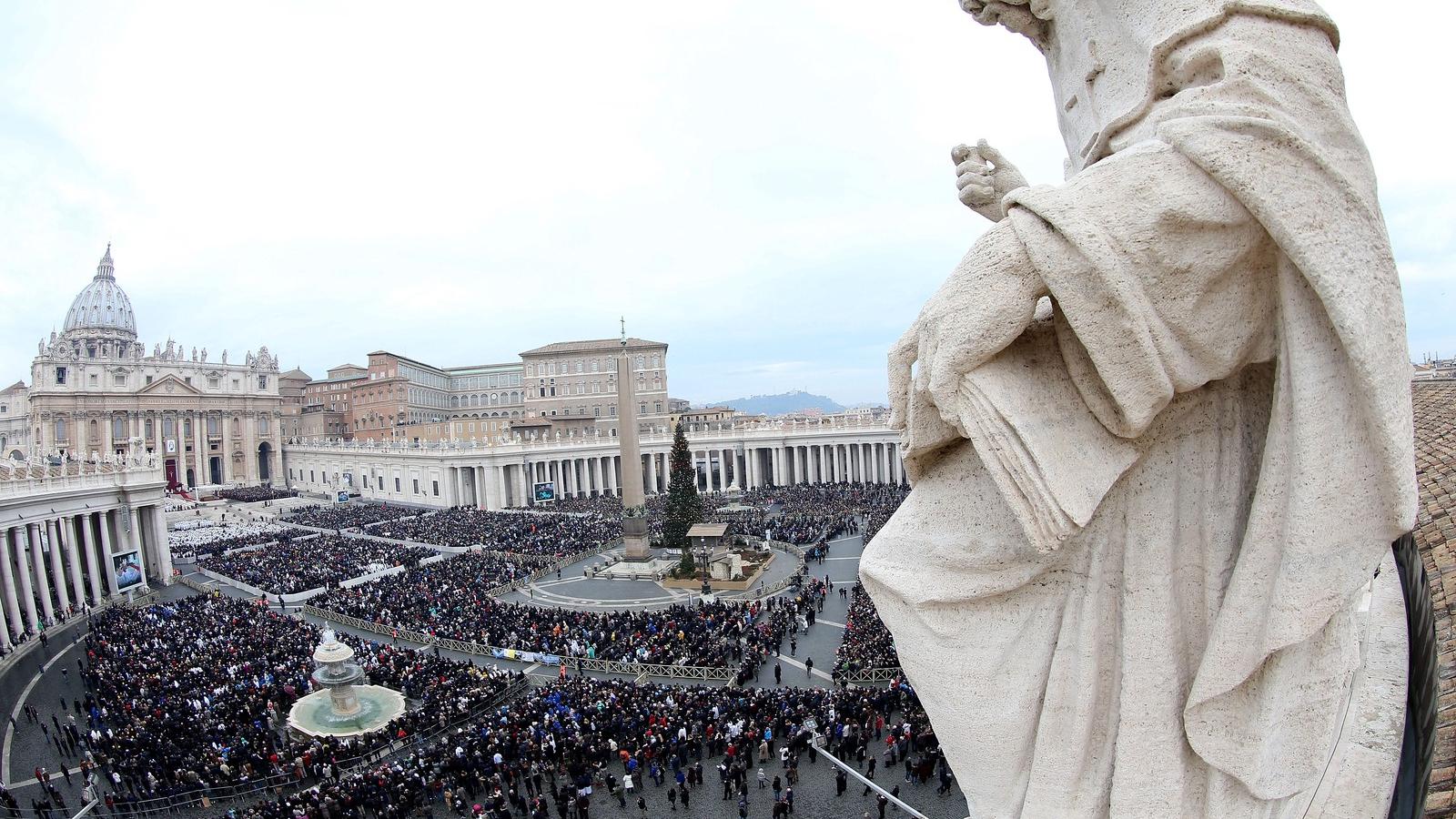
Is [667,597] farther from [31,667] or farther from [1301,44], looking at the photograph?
[1301,44]

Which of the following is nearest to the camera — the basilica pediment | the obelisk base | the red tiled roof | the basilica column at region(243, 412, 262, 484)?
the red tiled roof

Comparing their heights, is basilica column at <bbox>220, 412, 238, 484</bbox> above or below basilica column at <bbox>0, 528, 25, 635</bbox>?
above

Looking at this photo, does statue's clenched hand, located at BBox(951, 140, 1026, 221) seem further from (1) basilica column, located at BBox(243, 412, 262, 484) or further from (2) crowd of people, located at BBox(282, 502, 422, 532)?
(1) basilica column, located at BBox(243, 412, 262, 484)

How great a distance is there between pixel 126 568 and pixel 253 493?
43043 millimetres

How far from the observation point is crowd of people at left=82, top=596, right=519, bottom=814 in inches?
650

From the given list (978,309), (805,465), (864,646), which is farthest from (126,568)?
(805,465)

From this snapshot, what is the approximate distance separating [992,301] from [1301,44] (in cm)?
139

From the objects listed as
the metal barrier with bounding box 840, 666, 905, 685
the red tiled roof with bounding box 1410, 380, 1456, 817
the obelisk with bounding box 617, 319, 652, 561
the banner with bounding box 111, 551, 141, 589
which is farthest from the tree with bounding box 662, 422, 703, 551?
the red tiled roof with bounding box 1410, 380, 1456, 817

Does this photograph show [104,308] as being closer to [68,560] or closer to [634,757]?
[68,560]

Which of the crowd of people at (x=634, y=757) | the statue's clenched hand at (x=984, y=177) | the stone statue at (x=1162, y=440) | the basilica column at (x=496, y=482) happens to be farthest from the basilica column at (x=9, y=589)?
the statue's clenched hand at (x=984, y=177)

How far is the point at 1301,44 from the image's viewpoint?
2781 mm

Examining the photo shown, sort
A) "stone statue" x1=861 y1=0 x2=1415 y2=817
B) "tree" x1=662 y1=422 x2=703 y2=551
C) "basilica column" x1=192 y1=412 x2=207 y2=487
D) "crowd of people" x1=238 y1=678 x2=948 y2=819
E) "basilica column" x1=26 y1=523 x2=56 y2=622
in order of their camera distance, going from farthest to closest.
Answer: "basilica column" x1=192 y1=412 x2=207 y2=487 → "tree" x1=662 y1=422 x2=703 y2=551 → "basilica column" x1=26 y1=523 x2=56 y2=622 → "crowd of people" x1=238 y1=678 x2=948 y2=819 → "stone statue" x1=861 y1=0 x2=1415 y2=817

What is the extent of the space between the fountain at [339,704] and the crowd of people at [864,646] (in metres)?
11.4

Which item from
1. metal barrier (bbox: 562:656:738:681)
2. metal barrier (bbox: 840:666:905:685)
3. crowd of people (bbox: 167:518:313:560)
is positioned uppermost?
crowd of people (bbox: 167:518:313:560)
